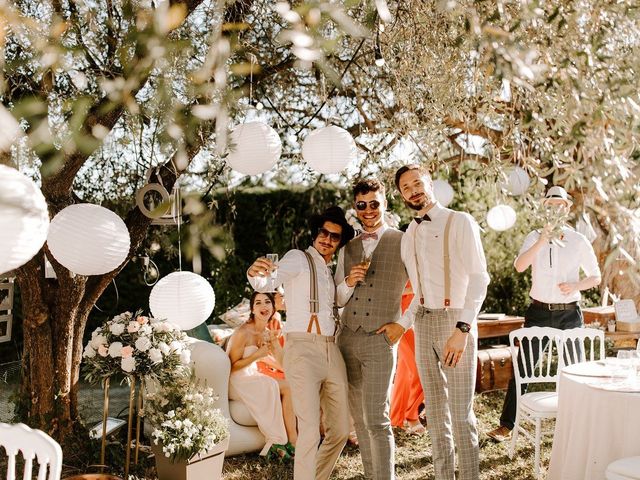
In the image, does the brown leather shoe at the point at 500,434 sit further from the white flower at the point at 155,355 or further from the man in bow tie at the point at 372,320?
the white flower at the point at 155,355

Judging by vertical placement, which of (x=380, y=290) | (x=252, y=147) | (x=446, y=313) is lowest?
(x=446, y=313)

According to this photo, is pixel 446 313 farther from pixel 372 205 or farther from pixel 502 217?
pixel 502 217

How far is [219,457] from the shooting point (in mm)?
4031

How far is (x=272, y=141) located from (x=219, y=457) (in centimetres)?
193

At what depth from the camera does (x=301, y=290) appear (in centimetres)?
350

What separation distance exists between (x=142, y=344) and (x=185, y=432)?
1.83ft

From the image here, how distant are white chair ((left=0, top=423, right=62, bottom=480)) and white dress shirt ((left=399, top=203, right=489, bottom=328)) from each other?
1.87 m

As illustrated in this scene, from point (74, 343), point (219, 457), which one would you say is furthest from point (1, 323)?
point (219, 457)

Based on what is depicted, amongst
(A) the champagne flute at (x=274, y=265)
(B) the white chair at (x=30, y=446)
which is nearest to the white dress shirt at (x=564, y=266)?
(A) the champagne flute at (x=274, y=265)

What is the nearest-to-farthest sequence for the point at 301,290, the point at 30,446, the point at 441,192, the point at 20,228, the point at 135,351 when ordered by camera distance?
the point at 20,228 < the point at 30,446 < the point at 301,290 < the point at 135,351 < the point at 441,192

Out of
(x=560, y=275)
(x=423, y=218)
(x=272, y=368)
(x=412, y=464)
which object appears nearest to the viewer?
(x=423, y=218)

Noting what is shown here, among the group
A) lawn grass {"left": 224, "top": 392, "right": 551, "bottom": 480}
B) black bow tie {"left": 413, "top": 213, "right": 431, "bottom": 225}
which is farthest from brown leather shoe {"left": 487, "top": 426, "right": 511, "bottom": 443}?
black bow tie {"left": 413, "top": 213, "right": 431, "bottom": 225}

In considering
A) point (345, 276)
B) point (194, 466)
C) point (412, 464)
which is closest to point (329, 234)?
point (345, 276)

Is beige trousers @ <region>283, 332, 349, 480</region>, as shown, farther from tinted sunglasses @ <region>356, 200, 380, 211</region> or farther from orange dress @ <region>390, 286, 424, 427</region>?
orange dress @ <region>390, 286, 424, 427</region>
